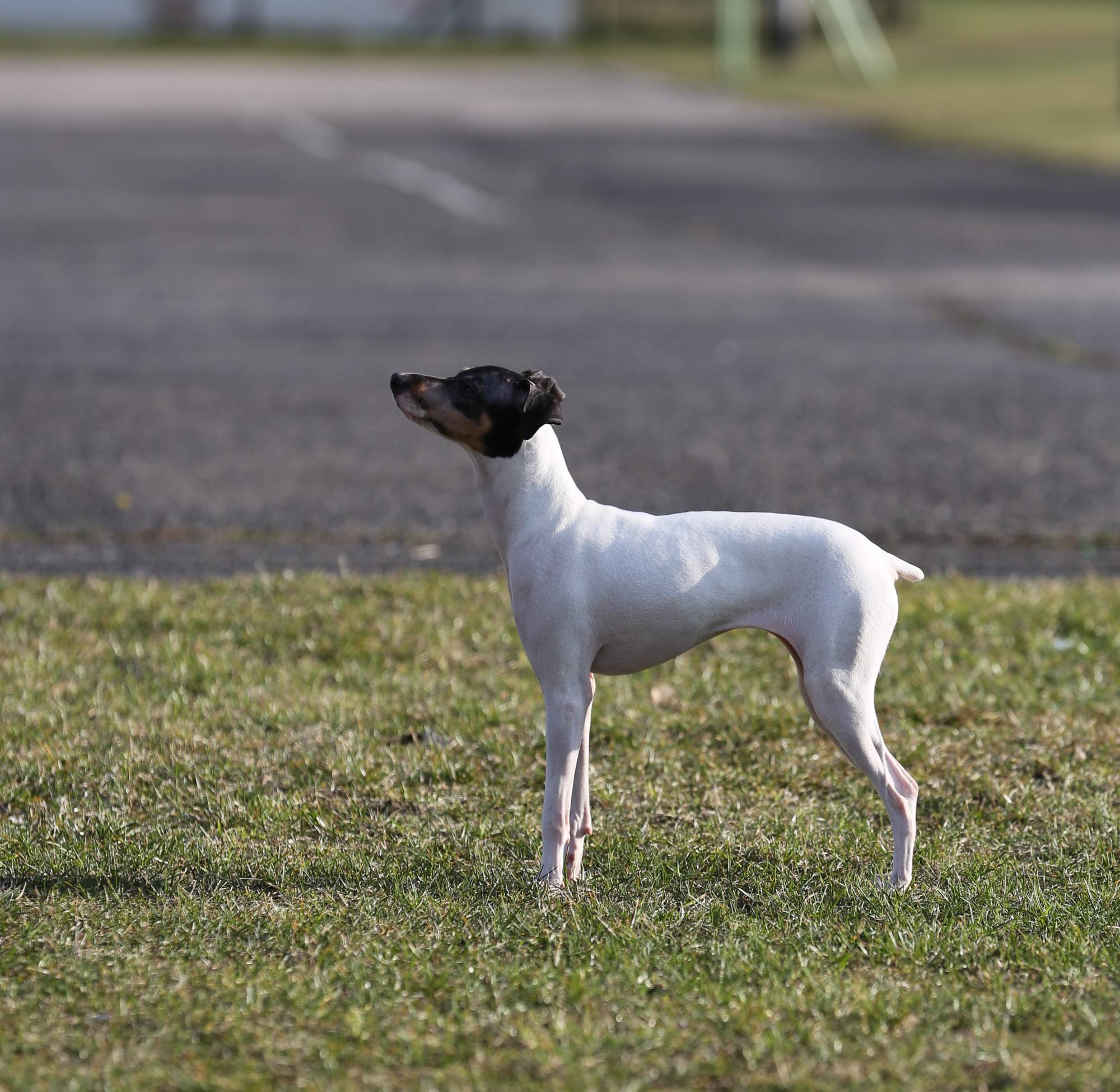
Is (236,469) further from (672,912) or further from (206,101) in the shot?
(206,101)

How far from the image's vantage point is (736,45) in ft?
112

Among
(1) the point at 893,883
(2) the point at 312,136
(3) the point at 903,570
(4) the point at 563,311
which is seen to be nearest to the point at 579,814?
(1) the point at 893,883

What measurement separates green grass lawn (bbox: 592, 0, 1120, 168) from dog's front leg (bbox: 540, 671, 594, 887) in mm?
16743

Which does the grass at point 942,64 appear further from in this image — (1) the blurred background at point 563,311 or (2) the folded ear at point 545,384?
(2) the folded ear at point 545,384

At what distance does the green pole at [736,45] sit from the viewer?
33281 millimetres

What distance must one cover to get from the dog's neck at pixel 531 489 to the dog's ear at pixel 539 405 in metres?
0.07

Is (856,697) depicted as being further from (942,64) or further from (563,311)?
(942,64)

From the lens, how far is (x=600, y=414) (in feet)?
27.2

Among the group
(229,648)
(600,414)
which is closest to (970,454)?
(600,414)

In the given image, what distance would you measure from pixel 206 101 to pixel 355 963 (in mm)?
25696

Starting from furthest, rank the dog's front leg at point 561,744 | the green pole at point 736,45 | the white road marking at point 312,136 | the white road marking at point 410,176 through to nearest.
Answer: the green pole at point 736,45 < the white road marking at point 312,136 < the white road marking at point 410,176 < the dog's front leg at point 561,744

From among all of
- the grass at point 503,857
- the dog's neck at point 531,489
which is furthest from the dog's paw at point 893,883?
the dog's neck at point 531,489

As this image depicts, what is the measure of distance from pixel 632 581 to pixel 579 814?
1.85ft

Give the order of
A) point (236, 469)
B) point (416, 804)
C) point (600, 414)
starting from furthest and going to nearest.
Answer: point (600, 414), point (236, 469), point (416, 804)
